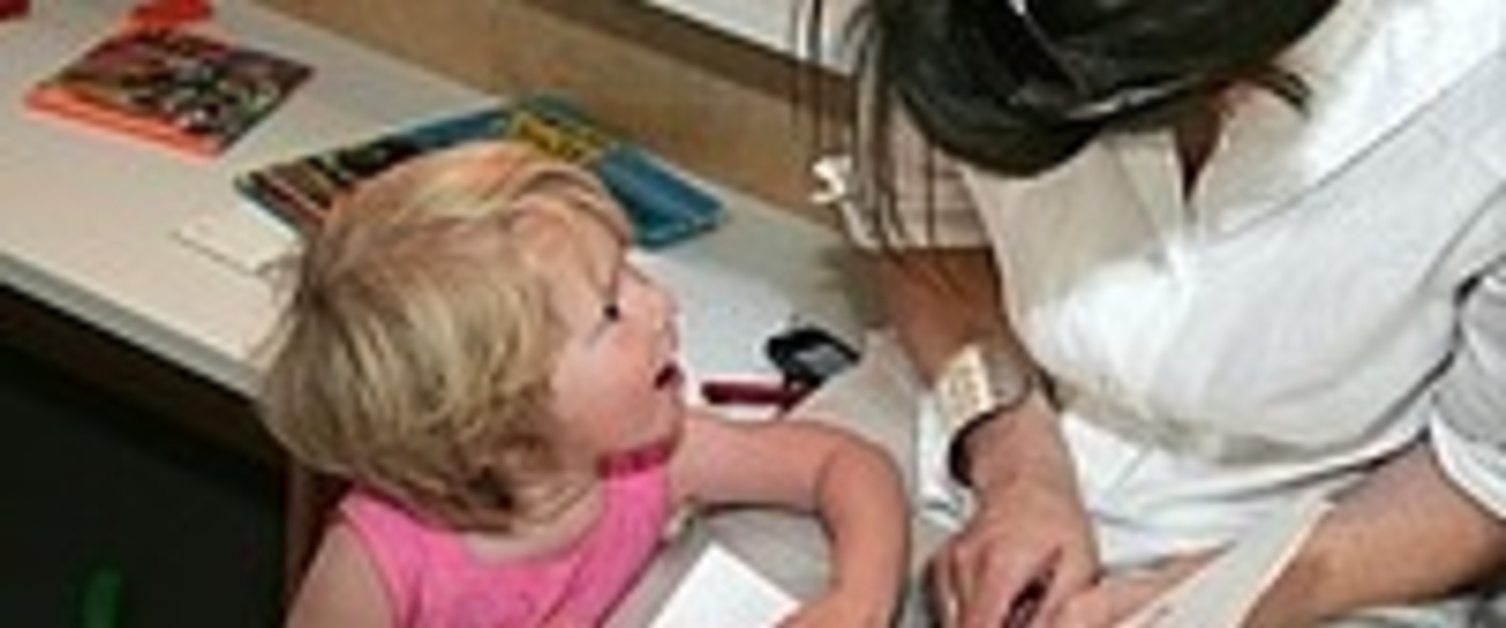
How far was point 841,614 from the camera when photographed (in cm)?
117

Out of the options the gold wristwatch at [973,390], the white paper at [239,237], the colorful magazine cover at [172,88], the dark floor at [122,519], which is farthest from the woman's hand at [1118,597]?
the dark floor at [122,519]

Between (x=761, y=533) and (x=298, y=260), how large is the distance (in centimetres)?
30

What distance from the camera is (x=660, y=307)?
1.24m

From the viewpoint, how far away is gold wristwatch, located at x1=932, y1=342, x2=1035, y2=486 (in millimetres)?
1306

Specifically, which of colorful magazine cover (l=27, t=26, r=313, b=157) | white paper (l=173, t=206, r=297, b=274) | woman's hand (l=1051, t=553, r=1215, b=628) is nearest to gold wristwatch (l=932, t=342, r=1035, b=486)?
woman's hand (l=1051, t=553, r=1215, b=628)

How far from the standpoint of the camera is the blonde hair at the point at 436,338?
45.9 inches

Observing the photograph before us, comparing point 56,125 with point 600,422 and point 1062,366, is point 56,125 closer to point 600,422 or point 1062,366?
point 600,422

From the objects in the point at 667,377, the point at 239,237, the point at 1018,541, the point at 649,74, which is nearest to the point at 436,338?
the point at 667,377

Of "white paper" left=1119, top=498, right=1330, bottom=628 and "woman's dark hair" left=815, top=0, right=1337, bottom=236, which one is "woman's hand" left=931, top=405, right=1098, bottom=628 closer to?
"white paper" left=1119, top=498, right=1330, bottom=628

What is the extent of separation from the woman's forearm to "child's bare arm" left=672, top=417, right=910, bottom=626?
0.68ft

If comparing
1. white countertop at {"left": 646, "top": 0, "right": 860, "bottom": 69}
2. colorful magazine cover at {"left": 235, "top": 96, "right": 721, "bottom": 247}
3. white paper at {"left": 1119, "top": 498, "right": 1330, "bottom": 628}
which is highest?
white countertop at {"left": 646, "top": 0, "right": 860, "bottom": 69}

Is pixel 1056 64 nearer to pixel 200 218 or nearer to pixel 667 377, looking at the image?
pixel 667 377

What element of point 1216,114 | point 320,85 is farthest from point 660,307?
point 320,85

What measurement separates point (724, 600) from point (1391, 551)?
335 mm
